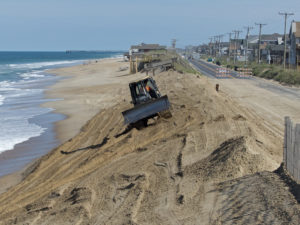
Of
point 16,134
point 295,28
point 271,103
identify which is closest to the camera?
point 16,134

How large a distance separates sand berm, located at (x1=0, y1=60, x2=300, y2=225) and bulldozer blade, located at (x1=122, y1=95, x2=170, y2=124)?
0.56 m

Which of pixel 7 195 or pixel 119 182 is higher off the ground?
pixel 119 182

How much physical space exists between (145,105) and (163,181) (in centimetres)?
715

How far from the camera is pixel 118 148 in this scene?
15.9 metres

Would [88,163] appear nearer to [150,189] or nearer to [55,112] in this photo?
[150,189]

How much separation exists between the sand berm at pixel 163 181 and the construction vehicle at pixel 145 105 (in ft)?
1.45

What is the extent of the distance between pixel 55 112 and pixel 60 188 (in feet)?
62.2

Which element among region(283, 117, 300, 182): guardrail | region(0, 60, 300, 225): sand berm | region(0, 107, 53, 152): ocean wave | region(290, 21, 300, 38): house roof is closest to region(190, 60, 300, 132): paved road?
region(0, 60, 300, 225): sand berm

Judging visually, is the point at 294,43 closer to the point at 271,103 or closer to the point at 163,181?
the point at 271,103

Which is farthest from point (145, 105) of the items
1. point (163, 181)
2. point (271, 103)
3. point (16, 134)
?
point (271, 103)

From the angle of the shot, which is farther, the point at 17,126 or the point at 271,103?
the point at 271,103

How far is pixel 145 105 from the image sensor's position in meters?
17.8

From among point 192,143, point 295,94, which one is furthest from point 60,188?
point 295,94

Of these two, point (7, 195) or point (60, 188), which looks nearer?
point (60, 188)
